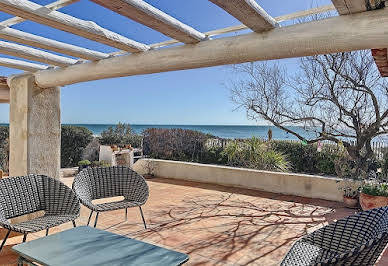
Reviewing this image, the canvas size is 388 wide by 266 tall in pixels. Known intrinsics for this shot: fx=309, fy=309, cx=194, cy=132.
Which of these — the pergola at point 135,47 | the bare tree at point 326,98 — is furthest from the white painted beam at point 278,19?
the bare tree at point 326,98

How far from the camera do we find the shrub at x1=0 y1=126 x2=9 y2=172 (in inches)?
334

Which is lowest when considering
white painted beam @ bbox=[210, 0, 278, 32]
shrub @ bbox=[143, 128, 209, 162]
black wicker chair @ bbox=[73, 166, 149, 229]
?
black wicker chair @ bbox=[73, 166, 149, 229]

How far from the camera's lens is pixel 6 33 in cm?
238

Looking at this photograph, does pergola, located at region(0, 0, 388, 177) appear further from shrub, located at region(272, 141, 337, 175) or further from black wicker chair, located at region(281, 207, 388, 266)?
shrub, located at region(272, 141, 337, 175)

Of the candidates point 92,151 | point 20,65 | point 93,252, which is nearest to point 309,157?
point 92,151

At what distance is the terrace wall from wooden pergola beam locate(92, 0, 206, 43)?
381 cm

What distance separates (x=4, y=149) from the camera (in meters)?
8.72

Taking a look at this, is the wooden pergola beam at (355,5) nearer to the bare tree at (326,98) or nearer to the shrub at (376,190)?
the shrub at (376,190)

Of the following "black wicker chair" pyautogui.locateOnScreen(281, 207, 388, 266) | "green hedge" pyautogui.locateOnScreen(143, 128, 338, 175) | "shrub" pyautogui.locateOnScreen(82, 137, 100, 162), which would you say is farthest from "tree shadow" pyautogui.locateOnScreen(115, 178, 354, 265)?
"shrub" pyautogui.locateOnScreen(82, 137, 100, 162)

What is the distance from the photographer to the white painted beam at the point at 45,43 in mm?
2411

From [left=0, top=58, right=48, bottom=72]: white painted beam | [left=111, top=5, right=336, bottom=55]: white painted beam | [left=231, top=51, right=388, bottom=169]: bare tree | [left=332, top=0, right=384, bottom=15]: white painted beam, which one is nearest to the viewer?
[left=332, top=0, right=384, bottom=15]: white painted beam

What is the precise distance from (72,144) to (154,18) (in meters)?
8.21

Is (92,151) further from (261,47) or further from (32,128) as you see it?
(261,47)

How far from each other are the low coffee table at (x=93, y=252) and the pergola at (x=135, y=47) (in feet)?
4.91
